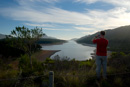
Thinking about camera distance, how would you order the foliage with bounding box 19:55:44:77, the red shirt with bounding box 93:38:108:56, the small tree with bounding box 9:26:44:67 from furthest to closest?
the small tree with bounding box 9:26:44:67 → the foliage with bounding box 19:55:44:77 → the red shirt with bounding box 93:38:108:56

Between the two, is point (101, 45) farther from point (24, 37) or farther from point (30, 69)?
point (24, 37)

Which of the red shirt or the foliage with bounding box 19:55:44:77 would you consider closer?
the red shirt

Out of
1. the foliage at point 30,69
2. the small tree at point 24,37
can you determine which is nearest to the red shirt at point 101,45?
the foliage at point 30,69

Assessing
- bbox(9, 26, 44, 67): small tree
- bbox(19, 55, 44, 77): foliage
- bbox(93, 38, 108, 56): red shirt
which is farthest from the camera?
bbox(9, 26, 44, 67): small tree

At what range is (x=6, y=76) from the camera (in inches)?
196

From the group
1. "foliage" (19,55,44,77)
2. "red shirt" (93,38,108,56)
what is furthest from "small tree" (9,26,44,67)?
"red shirt" (93,38,108,56)

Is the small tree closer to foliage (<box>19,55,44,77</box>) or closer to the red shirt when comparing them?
foliage (<box>19,55,44,77</box>)

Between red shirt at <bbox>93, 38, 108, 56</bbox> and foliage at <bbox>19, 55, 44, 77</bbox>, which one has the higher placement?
red shirt at <bbox>93, 38, 108, 56</bbox>

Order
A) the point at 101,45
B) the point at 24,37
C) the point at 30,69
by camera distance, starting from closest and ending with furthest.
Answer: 1. the point at 101,45
2. the point at 30,69
3. the point at 24,37

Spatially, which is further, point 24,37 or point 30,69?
point 24,37

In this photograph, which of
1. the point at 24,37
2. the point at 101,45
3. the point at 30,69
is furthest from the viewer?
the point at 24,37

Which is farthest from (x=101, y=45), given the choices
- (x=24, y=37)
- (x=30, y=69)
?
(x=24, y=37)

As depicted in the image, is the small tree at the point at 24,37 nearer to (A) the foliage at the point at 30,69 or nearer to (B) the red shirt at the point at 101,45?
(A) the foliage at the point at 30,69

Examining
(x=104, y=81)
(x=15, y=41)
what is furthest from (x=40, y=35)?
(x=104, y=81)
